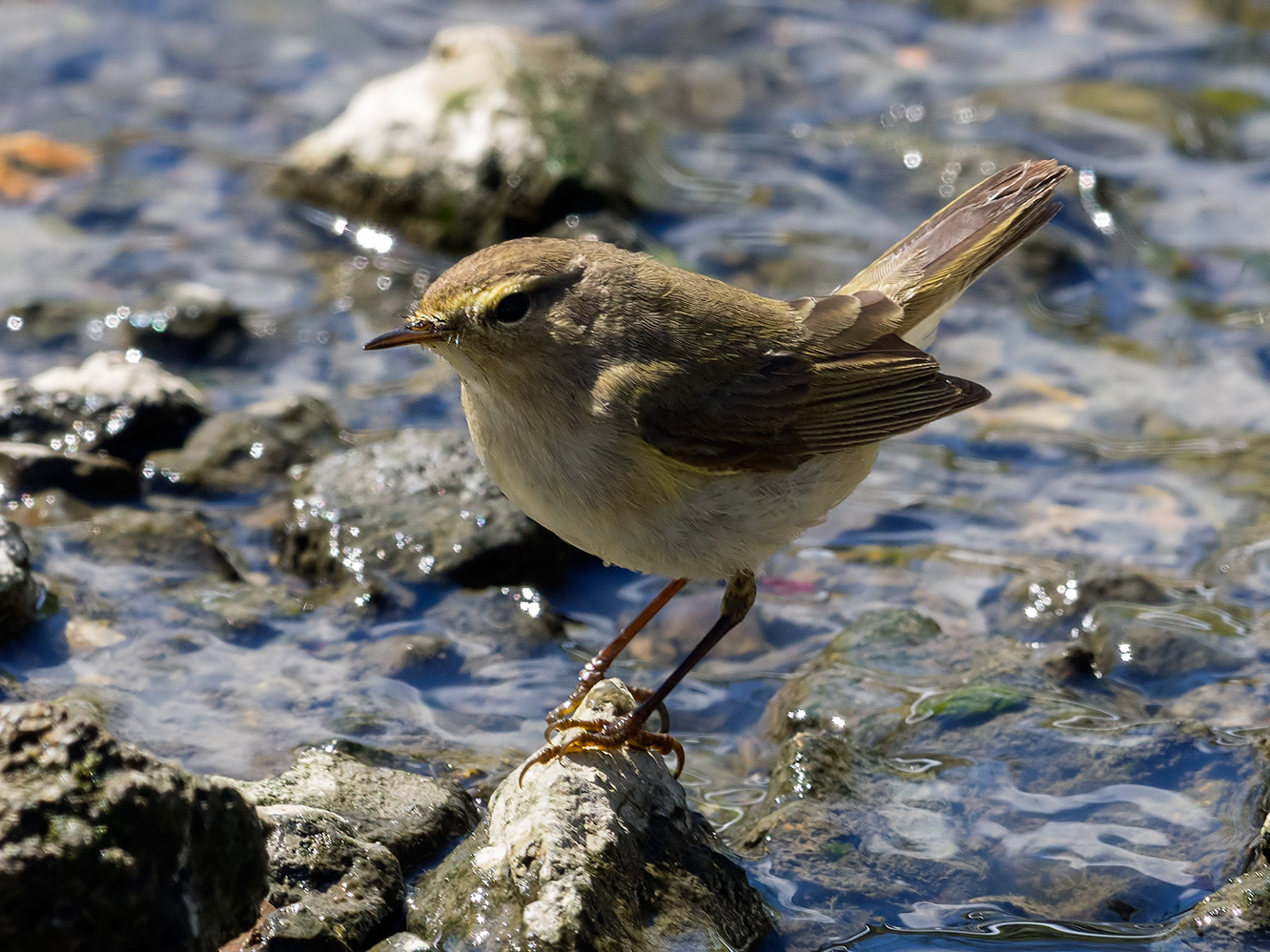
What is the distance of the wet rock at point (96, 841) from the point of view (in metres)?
3.21

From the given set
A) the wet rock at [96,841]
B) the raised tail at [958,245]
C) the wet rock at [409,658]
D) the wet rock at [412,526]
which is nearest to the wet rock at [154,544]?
the wet rock at [412,526]

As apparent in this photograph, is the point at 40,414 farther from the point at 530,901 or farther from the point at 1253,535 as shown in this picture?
the point at 1253,535

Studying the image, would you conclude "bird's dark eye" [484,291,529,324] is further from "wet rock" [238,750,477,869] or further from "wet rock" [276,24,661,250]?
"wet rock" [276,24,661,250]

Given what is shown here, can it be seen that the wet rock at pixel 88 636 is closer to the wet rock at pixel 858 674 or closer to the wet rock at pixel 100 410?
the wet rock at pixel 100 410

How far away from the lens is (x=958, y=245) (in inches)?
235

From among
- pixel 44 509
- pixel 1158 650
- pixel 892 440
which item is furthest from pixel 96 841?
pixel 892 440

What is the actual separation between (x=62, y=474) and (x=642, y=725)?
3728mm

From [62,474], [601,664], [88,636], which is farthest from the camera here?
[62,474]

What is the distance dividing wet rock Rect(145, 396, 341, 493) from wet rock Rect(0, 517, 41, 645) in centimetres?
146

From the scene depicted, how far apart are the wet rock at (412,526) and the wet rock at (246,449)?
54 centimetres

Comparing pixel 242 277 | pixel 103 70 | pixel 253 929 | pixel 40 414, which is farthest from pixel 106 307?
pixel 253 929

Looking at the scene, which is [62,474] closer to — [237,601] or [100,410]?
[100,410]

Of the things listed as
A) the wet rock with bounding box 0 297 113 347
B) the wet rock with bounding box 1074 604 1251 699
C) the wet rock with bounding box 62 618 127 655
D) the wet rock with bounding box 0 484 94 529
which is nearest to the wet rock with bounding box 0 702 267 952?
the wet rock with bounding box 62 618 127 655

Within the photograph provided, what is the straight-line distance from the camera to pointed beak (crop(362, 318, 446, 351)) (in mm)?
4426
